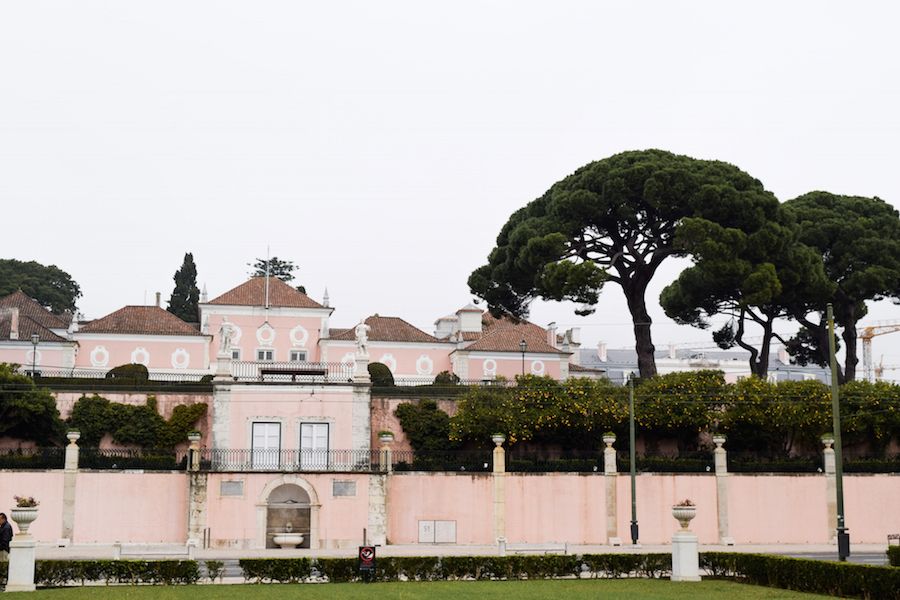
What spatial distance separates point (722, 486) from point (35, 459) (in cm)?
2619

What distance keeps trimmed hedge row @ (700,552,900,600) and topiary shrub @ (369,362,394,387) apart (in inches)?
963

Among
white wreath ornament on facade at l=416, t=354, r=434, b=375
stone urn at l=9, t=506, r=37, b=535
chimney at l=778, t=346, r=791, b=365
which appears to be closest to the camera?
stone urn at l=9, t=506, r=37, b=535

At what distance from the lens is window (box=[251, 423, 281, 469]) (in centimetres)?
4119

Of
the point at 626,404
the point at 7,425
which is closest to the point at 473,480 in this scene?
the point at 626,404

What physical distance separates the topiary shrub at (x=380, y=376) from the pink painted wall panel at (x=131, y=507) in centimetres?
1144

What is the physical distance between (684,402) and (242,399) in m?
17.9

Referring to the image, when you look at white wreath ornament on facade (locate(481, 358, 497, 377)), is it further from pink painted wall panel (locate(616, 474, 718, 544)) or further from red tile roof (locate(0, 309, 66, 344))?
red tile roof (locate(0, 309, 66, 344))

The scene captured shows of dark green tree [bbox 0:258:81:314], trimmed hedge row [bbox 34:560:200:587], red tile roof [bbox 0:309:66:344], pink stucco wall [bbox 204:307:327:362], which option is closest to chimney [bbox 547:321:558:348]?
pink stucco wall [bbox 204:307:327:362]

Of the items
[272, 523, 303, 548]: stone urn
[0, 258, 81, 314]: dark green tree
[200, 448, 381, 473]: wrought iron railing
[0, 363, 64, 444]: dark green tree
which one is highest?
[0, 258, 81, 314]: dark green tree

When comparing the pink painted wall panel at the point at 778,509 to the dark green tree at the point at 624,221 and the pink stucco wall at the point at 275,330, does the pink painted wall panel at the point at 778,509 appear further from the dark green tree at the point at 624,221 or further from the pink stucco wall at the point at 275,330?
the pink stucco wall at the point at 275,330

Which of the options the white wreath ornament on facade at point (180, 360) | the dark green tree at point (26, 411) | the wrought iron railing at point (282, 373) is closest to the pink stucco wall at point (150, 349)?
the white wreath ornament on facade at point (180, 360)

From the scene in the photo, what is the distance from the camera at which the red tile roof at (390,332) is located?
64438 mm

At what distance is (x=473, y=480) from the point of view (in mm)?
40750

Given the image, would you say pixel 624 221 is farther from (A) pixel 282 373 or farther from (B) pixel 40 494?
(B) pixel 40 494
